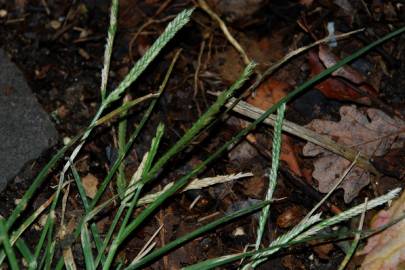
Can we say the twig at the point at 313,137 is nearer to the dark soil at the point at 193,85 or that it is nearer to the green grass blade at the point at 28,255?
the dark soil at the point at 193,85

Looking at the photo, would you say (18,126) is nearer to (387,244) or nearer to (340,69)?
(340,69)

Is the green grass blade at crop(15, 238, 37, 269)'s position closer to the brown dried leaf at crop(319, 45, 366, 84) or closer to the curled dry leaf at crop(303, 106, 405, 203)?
the curled dry leaf at crop(303, 106, 405, 203)

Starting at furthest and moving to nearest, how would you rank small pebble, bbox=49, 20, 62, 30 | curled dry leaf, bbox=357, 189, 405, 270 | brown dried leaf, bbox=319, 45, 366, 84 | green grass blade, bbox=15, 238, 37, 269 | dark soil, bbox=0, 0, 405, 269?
1. small pebble, bbox=49, 20, 62, 30
2. brown dried leaf, bbox=319, 45, 366, 84
3. dark soil, bbox=0, 0, 405, 269
4. curled dry leaf, bbox=357, 189, 405, 270
5. green grass blade, bbox=15, 238, 37, 269

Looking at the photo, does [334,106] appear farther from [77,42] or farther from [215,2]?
[77,42]

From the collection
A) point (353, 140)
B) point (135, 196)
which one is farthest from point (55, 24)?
point (353, 140)

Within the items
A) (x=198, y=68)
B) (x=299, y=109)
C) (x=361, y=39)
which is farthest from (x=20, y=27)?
(x=361, y=39)

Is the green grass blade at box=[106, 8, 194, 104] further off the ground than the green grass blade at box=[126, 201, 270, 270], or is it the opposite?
the green grass blade at box=[106, 8, 194, 104]

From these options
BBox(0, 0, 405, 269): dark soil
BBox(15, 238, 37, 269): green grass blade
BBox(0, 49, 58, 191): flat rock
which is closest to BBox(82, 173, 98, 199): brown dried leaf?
BBox(0, 0, 405, 269): dark soil
